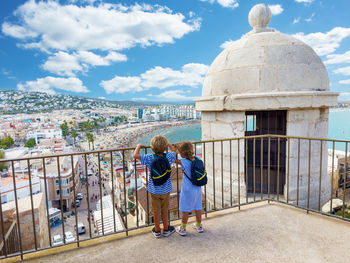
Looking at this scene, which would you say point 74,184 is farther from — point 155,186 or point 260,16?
point 260,16

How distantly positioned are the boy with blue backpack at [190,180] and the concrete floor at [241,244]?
0.28 m

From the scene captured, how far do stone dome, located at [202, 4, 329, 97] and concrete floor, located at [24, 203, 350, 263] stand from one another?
2.40 meters

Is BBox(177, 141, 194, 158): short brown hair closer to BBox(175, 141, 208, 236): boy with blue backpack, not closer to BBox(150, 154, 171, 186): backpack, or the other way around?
BBox(175, 141, 208, 236): boy with blue backpack

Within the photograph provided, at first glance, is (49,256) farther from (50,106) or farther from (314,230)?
(50,106)

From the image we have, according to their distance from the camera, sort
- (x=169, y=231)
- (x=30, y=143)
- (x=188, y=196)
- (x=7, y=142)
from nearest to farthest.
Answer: (x=188, y=196)
(x=169, y=231)
(x=7, y=142)
(x=30, y=143)

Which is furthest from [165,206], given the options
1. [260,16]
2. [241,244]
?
[260,16]

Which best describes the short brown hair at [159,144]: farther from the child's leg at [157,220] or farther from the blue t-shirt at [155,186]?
the child's leg at [157,220]

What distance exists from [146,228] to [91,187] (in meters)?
41.9

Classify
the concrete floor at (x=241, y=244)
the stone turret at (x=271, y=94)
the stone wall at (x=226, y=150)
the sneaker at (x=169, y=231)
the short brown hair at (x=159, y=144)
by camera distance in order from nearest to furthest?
the concrete floor at (x=241, y=244)
the short brown hair at (x=159, y=144)
the sneaker at (x=169, y=231)
the stone turret at (x=271, y=94)
the stone wall at (x=226, y=150)

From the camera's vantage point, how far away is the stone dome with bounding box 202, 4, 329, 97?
446cm

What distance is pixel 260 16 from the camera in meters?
5.16

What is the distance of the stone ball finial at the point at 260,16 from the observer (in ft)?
16.9

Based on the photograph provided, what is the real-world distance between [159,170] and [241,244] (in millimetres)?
1297

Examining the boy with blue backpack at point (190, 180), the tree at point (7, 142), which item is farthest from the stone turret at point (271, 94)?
the tree at point (7, 142)
